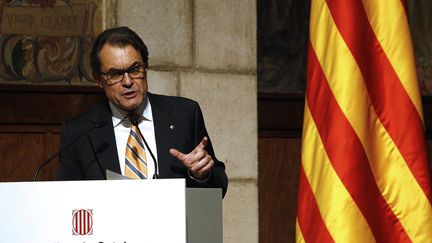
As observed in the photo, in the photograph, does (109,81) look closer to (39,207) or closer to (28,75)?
(39,207)

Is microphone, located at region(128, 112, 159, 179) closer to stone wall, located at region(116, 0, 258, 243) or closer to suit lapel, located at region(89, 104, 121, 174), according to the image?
suit lapel, located at region(89, 104, 121, 174)

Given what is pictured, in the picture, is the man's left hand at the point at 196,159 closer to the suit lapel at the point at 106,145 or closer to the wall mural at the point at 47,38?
the suit lapel at the point at 106,145

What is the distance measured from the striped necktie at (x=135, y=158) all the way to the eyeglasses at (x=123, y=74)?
21cm

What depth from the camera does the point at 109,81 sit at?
15.4 ft

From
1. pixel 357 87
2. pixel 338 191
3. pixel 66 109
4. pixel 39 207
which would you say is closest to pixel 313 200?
pixel 338 191

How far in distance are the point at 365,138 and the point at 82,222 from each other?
1.94m

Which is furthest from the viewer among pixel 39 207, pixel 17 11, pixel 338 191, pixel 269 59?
pixel 269 59

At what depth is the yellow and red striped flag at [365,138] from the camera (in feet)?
17.8

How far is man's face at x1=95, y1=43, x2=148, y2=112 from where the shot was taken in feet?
15.2

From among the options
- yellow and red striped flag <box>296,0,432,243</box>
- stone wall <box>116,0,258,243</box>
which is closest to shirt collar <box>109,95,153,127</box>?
yellow and red striped flag <box>296,0,432,243</box>

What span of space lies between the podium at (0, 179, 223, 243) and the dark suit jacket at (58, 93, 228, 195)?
0.47 metres

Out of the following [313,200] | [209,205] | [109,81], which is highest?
[109,81]

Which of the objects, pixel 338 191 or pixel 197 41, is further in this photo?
pixel 197 41

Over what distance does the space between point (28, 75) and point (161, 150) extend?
289cm
